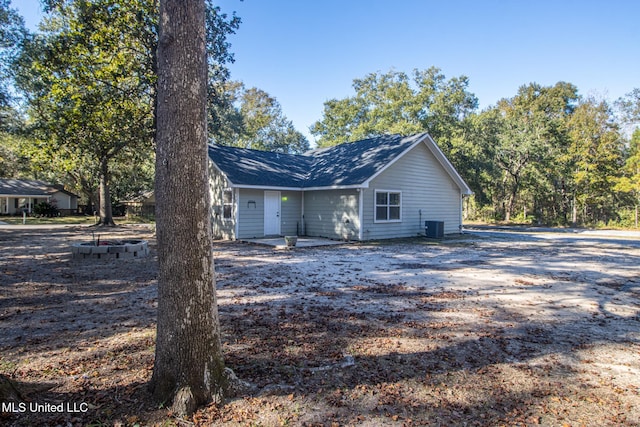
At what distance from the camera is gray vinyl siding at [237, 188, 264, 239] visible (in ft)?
50.1

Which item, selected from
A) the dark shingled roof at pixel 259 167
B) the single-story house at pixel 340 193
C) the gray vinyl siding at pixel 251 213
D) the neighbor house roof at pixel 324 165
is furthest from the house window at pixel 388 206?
the gray vinyl siding at pixel 251 213

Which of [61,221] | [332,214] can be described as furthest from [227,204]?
[61,221]

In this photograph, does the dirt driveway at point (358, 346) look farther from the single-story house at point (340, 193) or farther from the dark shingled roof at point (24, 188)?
the dark shingled roof at point (24, 188)

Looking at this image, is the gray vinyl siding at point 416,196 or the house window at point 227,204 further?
the house window at point 227,204

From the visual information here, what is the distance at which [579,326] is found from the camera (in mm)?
4750

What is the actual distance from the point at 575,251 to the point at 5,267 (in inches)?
674

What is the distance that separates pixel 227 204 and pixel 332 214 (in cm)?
462

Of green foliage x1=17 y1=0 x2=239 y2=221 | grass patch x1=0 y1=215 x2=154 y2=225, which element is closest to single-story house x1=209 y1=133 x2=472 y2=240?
green foliage x1=17 y1=0 x2=239 y2=221

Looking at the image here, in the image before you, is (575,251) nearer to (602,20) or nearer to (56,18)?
(602,20)

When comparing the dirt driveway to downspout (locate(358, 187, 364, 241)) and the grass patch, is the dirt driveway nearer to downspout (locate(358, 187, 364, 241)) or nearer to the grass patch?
downspout (locate(358, 187, 364, 241))

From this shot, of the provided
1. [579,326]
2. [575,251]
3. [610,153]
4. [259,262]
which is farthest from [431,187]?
[610,153]

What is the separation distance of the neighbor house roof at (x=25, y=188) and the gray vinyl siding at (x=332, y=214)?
36226 millimetres

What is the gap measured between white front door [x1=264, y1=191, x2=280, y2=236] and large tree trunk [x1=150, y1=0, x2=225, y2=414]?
13.2m

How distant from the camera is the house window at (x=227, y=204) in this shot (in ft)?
51.6
